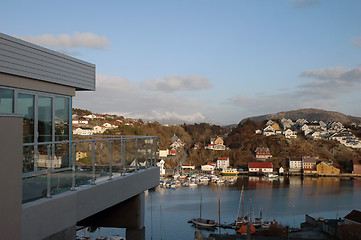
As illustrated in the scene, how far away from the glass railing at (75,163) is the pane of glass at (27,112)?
1.23 metres

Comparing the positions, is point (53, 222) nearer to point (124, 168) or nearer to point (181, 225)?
point (124, 168)

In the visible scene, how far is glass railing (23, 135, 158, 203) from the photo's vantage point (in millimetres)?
3277

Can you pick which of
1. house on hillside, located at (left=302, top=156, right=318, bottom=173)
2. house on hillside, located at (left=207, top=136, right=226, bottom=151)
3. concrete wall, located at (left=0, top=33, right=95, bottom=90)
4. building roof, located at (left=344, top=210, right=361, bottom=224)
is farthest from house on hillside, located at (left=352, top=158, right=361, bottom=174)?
concrete wall, located at (left=0, top=33, right=95, bottom=90)

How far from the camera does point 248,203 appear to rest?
37.8m

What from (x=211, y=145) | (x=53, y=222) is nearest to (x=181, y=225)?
(x=53, y=222)

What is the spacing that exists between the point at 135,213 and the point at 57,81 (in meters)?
2.52

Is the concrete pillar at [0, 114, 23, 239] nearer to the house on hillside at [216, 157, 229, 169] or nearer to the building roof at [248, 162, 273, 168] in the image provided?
the building roof at [248, 162, 273, 168]

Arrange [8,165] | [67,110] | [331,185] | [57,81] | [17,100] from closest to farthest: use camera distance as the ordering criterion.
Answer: [8,165] < [17,100] < [57,81] < [67,110] < [331,185]

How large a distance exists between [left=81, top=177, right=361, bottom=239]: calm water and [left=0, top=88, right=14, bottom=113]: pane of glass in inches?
874

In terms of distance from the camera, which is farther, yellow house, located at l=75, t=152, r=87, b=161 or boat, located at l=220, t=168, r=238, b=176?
boat, located at l=220, t=168, r=238, b=176

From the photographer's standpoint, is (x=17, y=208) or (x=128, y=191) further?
(x=128, y=191)

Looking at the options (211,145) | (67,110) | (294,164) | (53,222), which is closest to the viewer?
(53,222)

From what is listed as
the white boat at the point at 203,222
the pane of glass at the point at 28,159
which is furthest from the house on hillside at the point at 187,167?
the pane of glass at the point at 28,159

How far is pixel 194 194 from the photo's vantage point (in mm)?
44656
